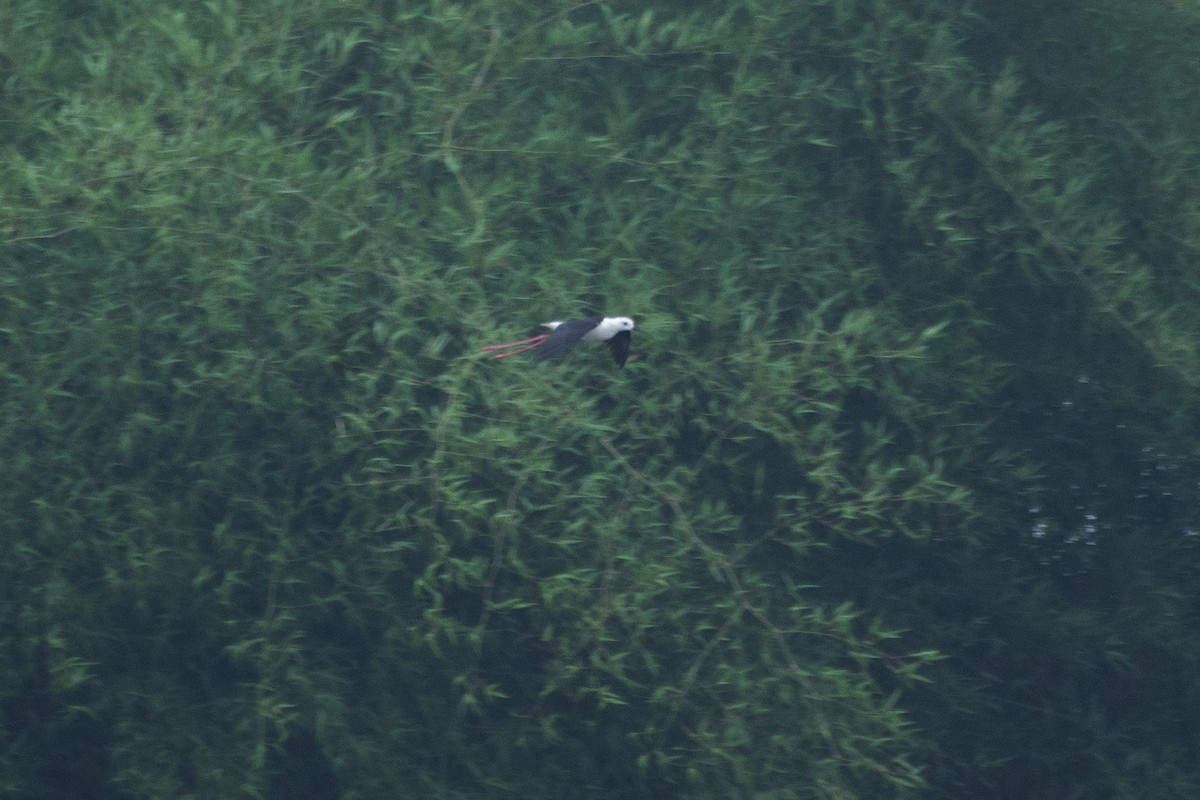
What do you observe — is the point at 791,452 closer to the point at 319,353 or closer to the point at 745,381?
the point at 745,381

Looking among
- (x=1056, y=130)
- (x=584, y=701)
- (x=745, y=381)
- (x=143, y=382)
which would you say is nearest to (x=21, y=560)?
(x=143, y=382)

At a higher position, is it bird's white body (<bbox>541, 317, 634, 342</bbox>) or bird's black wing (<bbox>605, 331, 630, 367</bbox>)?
bird's white body (<bbox>541, 317, 634, 342</bbox>)

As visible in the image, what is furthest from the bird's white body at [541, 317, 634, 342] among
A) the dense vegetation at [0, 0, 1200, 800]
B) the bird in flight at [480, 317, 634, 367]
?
the dense vegetation at [0, 0, 1200, 800]

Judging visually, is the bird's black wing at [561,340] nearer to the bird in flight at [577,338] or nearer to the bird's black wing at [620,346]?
the bird in flight at [577,338]

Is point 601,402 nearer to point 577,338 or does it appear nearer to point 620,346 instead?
point 620,346

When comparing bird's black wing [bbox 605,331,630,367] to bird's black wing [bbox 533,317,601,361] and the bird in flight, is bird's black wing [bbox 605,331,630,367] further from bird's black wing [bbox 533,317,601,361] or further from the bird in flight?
bird's black wing [bbox 533,317,601,361]

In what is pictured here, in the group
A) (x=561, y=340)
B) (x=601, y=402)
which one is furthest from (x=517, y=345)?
(x=601, y=402)
